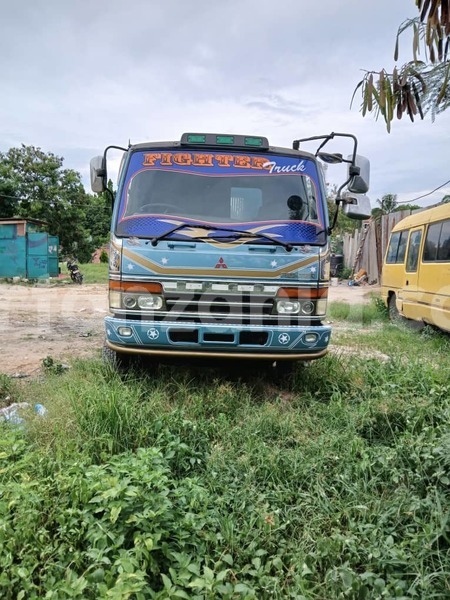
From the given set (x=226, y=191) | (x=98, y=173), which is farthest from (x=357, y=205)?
(x=98, y=173)

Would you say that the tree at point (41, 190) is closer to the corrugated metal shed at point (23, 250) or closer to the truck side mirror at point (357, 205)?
the corrugated metal shed at point (23, 250)

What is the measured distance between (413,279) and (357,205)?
3618 millimetres

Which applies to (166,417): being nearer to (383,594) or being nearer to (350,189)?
(383,594)

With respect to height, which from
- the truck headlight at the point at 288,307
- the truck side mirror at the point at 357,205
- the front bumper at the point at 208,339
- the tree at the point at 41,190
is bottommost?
the front bumper at the point at 208,339

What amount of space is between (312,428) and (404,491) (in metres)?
0.91

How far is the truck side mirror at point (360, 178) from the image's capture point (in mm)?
3803

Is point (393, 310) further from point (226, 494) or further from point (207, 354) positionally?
point (226, 494)

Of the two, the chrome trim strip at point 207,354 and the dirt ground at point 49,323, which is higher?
the chrome trim strip at point 207,354

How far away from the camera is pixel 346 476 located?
248cm

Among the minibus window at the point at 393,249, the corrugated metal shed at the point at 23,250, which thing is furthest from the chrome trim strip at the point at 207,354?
the corrugated metal shed at the point at 23,250

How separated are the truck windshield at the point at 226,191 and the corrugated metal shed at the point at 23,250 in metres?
14.4

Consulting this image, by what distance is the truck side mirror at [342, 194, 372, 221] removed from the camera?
12.8ft

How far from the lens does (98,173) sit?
3.89 m

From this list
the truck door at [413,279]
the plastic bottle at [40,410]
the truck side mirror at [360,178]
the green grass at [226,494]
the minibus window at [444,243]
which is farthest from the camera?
the truck door at [413,279]
